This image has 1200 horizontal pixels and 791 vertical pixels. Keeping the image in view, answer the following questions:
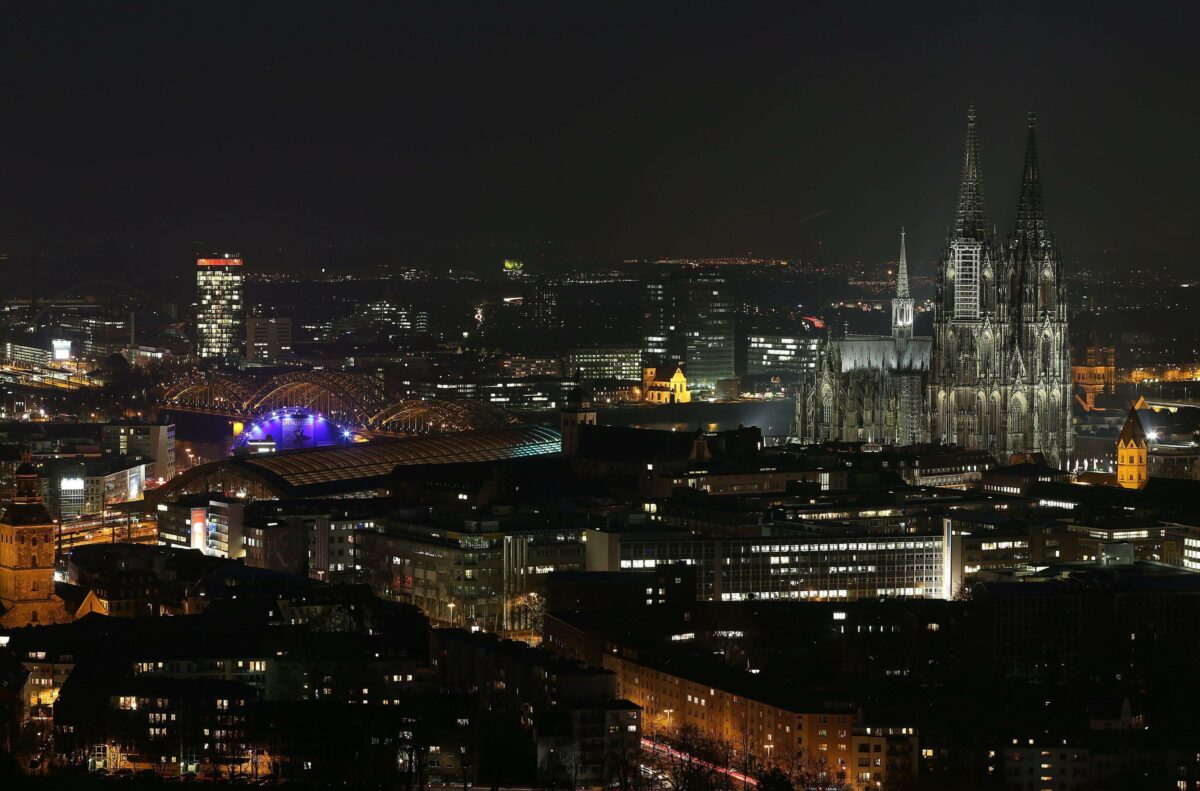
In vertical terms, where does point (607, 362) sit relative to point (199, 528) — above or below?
above

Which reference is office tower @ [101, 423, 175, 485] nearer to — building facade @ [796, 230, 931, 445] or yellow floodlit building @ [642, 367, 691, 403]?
building facade @ [796, 230, 931, 445]

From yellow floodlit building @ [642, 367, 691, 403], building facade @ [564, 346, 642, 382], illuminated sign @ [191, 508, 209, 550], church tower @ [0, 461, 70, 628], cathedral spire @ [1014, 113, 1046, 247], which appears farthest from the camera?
building facade @ [564, 346, 642, 382]

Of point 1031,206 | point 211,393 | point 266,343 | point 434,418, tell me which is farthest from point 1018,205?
point 266,343

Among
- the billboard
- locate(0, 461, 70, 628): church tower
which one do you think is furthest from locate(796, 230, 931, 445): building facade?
the billboard

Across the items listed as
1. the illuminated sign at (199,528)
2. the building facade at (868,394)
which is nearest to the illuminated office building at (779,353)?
the building facade at (868,394)

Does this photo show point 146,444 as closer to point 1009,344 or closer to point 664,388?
point 1009,344

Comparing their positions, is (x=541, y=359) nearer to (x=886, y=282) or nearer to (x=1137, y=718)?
(x=886, y=282)
